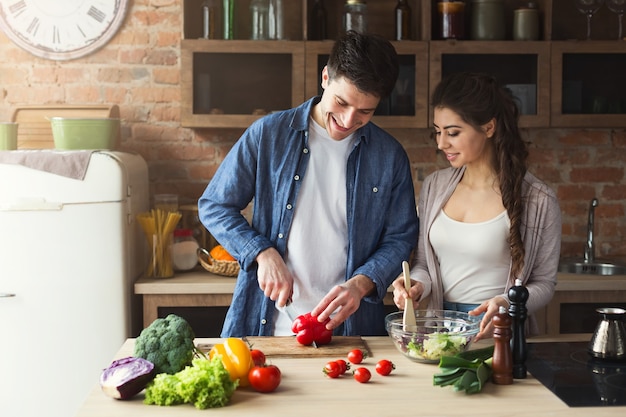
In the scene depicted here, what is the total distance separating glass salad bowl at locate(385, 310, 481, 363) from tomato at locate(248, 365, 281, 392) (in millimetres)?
417

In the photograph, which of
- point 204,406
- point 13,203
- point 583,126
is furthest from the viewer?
point 583,126

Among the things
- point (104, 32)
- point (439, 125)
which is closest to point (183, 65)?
point (104, 32)

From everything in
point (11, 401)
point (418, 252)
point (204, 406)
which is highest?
point (418, 252)

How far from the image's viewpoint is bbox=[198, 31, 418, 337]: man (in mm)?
2598

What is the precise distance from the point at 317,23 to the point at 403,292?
1942 mm

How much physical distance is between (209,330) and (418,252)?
1.26 meters

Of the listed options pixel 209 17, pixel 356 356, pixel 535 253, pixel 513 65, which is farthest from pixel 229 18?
pixel 356 356

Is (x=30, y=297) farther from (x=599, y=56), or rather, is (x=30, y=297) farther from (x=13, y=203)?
(x=599, y=56)

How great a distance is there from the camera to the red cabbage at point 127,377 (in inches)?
72.0

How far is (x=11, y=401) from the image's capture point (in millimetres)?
3420

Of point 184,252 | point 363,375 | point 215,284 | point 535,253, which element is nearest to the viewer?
point 363,375

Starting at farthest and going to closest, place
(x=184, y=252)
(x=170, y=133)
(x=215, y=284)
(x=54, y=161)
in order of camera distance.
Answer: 1. (x=170, y=133)
2. (x=184, y=252)
3. (x=215, y=284)
4. (x=54, y=161)

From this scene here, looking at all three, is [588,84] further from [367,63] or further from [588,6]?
[367,63]

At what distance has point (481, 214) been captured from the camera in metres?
2.66
